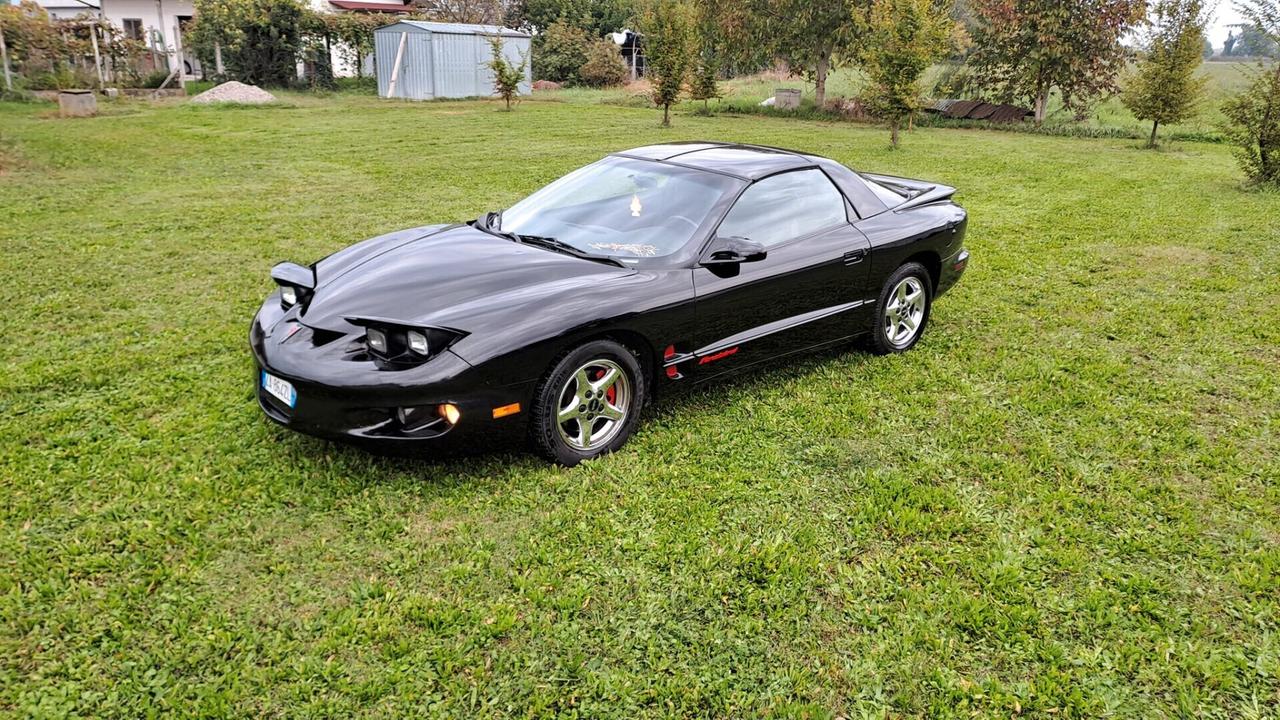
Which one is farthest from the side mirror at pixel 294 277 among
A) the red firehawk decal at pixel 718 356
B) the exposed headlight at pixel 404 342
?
the red firehawk decal at pixel 718 356

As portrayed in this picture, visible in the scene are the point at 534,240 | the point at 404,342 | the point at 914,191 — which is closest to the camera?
the point at 404,342

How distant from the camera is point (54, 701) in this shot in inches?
93.1

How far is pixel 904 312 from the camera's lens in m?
5.39

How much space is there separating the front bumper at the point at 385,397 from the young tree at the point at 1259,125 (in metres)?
13.6

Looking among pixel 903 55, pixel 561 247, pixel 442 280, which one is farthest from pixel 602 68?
pixel 442 280

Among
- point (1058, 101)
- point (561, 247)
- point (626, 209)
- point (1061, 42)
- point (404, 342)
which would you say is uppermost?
point (1061, 42)

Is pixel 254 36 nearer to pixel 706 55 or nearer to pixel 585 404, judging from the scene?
pixel 706 55

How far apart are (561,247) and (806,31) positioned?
75.8 ft

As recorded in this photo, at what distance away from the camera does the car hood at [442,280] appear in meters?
3.57

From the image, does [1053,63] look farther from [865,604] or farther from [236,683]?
[236,683]

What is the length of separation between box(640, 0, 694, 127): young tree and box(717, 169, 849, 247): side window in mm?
16331

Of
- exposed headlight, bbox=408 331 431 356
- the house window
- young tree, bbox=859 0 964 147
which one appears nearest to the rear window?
exposed headlight, bbox=408 331 431 356

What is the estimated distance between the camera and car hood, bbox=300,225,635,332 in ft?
11.7

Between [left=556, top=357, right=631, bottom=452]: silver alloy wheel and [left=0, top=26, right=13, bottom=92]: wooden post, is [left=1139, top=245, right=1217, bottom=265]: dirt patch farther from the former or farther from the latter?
[left=0, top=26, right=13, bottom=92]: wooden post
